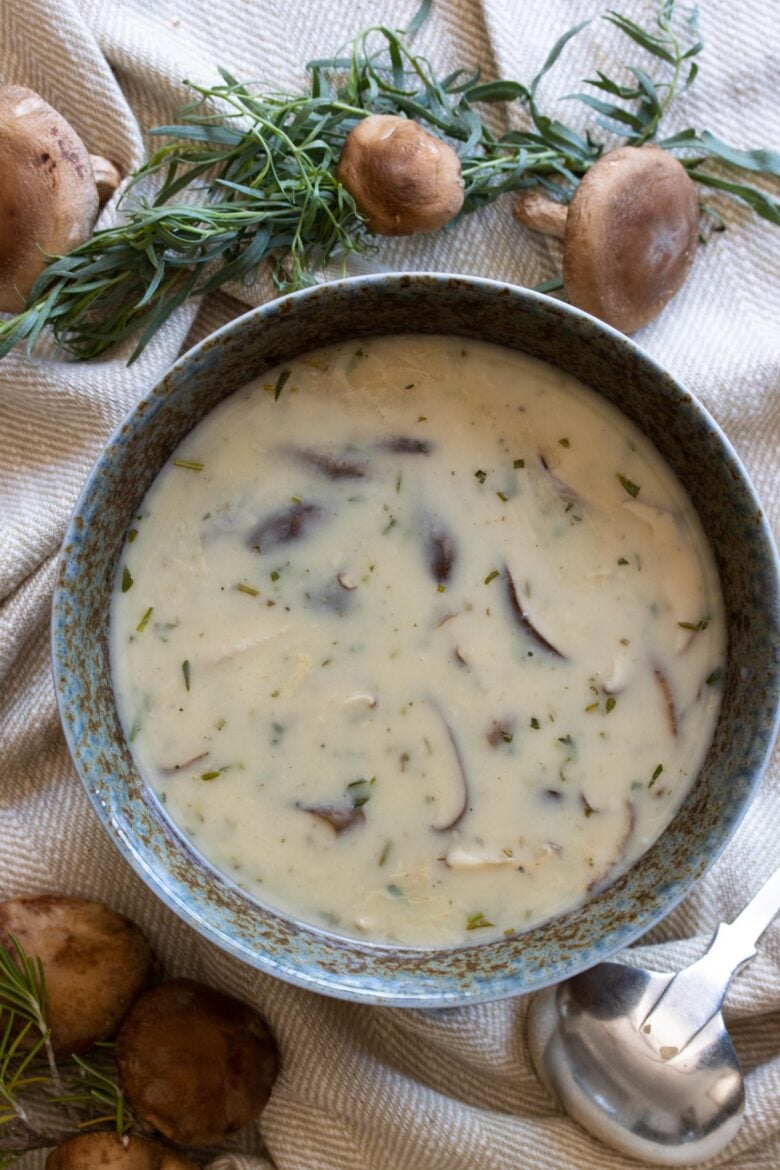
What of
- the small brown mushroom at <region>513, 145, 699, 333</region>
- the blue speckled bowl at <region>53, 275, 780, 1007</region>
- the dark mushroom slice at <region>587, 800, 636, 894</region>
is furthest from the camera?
the small brown mushroom at <region>513, 145, 699, 333</region>

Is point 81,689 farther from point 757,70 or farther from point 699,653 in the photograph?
point 757,70

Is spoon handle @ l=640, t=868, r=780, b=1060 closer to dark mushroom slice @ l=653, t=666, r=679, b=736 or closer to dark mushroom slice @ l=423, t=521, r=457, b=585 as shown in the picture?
dark mushroom slice @ l=653, t=666, r=679, b=736

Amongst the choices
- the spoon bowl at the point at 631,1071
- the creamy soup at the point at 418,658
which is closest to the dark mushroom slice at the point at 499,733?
the creamy soup at the point at 418,658

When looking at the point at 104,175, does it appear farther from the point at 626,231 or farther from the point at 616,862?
the point at 616,862

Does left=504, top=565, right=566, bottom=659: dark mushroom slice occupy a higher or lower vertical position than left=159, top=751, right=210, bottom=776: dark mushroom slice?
higher

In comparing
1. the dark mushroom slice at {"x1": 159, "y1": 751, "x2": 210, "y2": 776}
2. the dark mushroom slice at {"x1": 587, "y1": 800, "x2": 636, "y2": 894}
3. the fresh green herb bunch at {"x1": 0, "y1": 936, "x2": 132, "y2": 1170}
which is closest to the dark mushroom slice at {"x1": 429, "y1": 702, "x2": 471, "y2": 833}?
the dark mushroom slice at {"x1": 587, "y1": 800, "x2": 636, "y2": 894}

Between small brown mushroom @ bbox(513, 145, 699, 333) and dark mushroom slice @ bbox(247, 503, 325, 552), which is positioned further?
small brown mushroom @ bbox(513, 145, 699, 333)

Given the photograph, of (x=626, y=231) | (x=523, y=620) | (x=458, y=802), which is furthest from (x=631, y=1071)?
(x=626, y=231)
